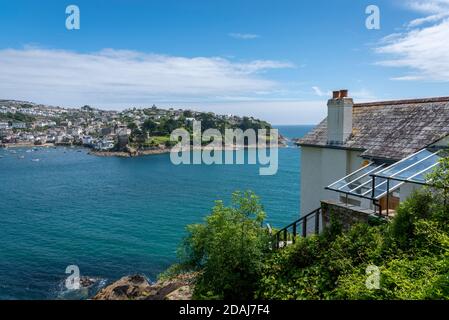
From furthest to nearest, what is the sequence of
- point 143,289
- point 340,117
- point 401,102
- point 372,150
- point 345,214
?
point 143,289
point 340,117
point 401,102
point 372,150
point 345,214

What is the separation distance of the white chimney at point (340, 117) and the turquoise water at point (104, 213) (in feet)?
62.0

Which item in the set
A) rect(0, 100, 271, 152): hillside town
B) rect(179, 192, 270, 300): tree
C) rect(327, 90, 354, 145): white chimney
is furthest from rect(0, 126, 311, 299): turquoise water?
rect(0, 100, 271, 152): hillside town

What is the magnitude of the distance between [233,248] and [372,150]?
23.9ft

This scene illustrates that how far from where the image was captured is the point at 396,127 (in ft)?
47.5

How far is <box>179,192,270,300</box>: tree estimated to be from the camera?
1023 centimetres

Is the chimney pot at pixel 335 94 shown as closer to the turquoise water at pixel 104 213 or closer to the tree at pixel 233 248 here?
the tree at pixel 233 248

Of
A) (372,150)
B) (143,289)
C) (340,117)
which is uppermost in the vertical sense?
(340,117)

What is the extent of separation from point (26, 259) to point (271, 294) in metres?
29.1

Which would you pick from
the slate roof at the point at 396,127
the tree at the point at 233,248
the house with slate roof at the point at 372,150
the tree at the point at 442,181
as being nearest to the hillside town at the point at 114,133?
the house with slate roof at the point at 372,150

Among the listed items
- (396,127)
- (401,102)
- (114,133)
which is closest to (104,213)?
(401,102)

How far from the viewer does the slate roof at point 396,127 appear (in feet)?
42.2

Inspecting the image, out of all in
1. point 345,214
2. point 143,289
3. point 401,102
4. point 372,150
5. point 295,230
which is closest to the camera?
point 345,214

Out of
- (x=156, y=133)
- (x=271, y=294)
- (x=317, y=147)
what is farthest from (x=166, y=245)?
(x=156, y=133)

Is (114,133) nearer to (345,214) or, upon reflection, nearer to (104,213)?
(104,213)
